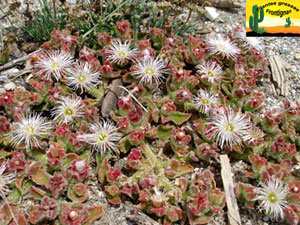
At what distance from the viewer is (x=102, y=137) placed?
2.53 meters

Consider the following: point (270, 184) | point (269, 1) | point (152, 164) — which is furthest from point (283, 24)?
point (152, 164)

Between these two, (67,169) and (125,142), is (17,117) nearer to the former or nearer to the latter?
(67,169)

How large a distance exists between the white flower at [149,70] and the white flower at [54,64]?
540 mm

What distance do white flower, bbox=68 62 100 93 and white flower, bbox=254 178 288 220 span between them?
1440 millimetres

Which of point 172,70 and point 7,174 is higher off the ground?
point 172,70

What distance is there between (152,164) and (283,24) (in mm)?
1960

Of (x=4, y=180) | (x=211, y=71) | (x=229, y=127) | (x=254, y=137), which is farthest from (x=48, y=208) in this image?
(x=211, y=71)

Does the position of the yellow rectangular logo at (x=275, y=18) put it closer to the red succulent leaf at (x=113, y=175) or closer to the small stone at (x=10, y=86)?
the red succulent leaf at (x=113, y=175)

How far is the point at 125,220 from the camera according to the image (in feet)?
7.76

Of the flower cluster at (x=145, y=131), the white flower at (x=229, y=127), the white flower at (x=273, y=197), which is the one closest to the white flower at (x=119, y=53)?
the flower cluster at (x=145, y=131)

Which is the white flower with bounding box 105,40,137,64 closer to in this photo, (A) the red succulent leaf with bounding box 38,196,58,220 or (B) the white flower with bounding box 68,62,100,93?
(B) the white flower with bounding box 68,62,100,93

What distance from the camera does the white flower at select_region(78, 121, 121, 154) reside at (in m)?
2.49

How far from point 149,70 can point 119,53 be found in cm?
30

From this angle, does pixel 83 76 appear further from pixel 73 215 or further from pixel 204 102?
pixel 73 215
